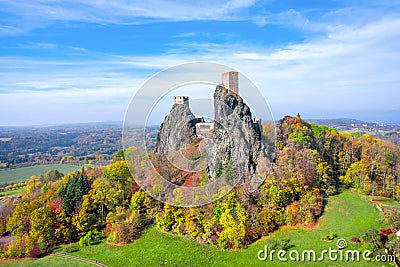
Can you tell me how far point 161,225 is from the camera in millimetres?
24844

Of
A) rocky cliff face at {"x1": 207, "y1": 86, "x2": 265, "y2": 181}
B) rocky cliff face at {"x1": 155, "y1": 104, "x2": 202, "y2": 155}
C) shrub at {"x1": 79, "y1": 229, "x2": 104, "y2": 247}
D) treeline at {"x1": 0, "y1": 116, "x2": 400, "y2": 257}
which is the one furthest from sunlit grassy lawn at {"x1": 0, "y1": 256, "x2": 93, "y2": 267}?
rocky cliff face at {"x1": 207, "y1": 86, "x2": 265, "y2": 181}

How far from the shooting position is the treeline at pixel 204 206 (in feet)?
75.6

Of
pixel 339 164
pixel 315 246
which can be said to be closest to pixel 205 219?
pixel 315 246

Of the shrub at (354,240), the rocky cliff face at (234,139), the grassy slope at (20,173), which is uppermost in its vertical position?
the rocky cliff face at (234,139)

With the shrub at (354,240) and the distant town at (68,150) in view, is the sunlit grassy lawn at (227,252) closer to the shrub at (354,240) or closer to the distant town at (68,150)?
the shrub at (354,240)

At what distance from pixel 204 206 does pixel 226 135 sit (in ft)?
24.3

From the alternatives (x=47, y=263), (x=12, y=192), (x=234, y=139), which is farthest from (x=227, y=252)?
(x=12, y=192)

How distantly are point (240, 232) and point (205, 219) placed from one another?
312cm

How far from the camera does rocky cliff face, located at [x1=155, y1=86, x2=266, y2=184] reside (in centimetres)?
2581


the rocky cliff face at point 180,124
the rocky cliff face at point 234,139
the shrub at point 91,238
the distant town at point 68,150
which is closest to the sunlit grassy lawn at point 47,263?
the shrub at point 91,238

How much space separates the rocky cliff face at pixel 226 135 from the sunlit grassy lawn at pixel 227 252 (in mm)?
5702

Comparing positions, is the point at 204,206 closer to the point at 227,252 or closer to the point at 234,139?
the point at 227,252

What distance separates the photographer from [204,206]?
23656 mm

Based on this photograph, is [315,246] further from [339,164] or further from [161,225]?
[339,164]
